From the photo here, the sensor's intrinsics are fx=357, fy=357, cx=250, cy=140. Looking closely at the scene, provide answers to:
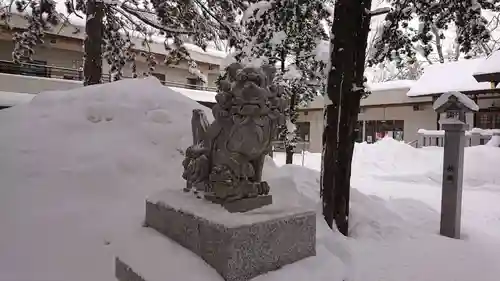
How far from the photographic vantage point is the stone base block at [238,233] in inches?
80.3

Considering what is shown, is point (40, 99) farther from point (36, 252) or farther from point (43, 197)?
point (36, 252)

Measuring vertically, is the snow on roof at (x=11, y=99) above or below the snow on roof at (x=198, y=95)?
below

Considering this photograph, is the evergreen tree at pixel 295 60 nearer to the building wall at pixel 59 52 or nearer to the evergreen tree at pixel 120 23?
the evergreen tree at pixel 120 23

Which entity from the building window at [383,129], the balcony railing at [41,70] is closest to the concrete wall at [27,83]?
the balcony railing at [41,70]

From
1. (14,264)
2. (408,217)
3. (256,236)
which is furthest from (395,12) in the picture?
(14,264)

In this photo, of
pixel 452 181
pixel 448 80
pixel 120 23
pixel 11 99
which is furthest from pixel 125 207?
pixel 448 80

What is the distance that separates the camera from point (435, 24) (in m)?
4.99

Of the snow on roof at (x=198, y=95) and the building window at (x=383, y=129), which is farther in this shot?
the building window at (x=383, y=129)

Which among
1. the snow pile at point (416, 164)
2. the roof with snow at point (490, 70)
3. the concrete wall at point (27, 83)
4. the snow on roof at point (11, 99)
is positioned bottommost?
the snow pile at point (416, 164)

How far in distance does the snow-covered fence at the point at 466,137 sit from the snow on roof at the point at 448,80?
2.04 meters

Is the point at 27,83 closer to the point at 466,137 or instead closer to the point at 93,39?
the point at 93,39

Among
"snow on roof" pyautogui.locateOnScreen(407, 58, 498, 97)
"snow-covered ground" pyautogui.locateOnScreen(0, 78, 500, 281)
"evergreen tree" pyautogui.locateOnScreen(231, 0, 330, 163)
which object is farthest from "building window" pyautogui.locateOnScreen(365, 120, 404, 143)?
"snow-covered ground" pyautogui.locateOnScreen(0, 78, 500, 281)

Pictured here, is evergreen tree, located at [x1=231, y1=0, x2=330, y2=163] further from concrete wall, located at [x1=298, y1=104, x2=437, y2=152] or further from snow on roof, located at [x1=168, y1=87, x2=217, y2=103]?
snow on roof, located at [x1=168, y1=87, x2=217, y2=103]

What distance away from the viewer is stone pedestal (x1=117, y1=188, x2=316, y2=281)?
2039 mm
